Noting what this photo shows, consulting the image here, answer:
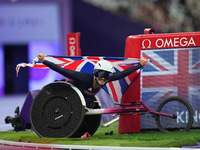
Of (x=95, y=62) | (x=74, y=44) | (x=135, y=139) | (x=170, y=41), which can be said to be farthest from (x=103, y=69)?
(x=74, y=44)

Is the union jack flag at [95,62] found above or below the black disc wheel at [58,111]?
above

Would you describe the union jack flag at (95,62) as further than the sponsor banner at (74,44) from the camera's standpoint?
No

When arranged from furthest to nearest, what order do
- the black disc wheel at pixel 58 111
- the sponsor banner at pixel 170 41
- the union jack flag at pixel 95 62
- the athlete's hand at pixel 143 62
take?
the sponsor banner at pixel 170 41, the union jack flag at pixel 95 62, the athlete's hand at pixel 143 62, the black disc wheel at pixel 58 111

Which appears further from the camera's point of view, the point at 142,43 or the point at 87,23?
the point at 87,23

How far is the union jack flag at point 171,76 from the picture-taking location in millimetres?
9477

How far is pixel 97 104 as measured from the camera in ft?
30.2

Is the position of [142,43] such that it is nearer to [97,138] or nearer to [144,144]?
[97,138]

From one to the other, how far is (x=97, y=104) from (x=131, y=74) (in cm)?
79

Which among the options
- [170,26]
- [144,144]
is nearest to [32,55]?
[170,26]

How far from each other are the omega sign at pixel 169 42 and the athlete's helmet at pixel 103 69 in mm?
1068

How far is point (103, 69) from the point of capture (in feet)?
28.3

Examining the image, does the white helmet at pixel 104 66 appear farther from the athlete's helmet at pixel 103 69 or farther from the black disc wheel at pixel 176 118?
the black disc wheel at pixel 176 118

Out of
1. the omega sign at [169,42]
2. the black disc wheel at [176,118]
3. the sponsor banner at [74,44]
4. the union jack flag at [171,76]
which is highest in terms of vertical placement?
the sponsor banner at [74,44]

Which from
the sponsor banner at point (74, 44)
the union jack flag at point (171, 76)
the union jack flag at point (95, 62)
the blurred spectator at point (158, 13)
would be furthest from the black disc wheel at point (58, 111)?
the blurred spectator at point (158, 13)
